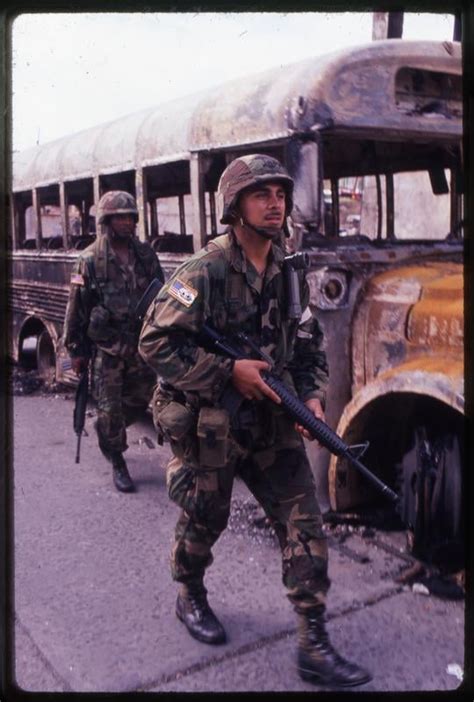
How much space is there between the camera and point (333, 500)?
12.3 feet

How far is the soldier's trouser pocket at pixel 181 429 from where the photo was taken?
2736 millimetres

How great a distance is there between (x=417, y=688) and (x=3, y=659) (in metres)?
1.41

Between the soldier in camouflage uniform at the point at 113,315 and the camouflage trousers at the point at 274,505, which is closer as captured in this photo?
the camouflage trousers at the point at 274,505

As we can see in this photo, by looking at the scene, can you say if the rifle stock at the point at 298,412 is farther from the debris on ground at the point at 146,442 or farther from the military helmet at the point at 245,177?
the debris on ground at the point at 146,442

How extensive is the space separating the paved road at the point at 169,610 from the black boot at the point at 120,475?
0.11 meters

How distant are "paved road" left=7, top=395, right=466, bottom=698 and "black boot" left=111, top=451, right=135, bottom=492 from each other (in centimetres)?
A: 11

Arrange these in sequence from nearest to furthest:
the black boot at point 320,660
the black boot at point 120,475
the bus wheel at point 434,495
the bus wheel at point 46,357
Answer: the black boot at point 320,660 → the bus wheel at point 434,495 → the black boot at point 120,475 → the bus wheel at point 46,357

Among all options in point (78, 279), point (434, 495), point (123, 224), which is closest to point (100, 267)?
point (78, 279)

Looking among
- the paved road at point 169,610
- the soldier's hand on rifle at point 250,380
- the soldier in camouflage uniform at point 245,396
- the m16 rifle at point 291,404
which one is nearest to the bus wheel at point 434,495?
the paved road at point 169,610

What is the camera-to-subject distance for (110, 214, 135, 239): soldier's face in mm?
4812

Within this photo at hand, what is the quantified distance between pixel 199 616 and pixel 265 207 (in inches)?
61.9

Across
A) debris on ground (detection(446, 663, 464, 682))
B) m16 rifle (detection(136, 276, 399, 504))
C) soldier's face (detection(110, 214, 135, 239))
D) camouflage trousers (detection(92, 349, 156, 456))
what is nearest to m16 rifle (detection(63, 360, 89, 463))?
camouflage trousers (detection(92, 349, 156, 456))

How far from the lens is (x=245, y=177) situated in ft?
8.85

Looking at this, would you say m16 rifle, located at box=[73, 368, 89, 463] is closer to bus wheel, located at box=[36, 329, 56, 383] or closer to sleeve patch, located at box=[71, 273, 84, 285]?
sleeve patch, located at box=[71, 273, 84, 285]
